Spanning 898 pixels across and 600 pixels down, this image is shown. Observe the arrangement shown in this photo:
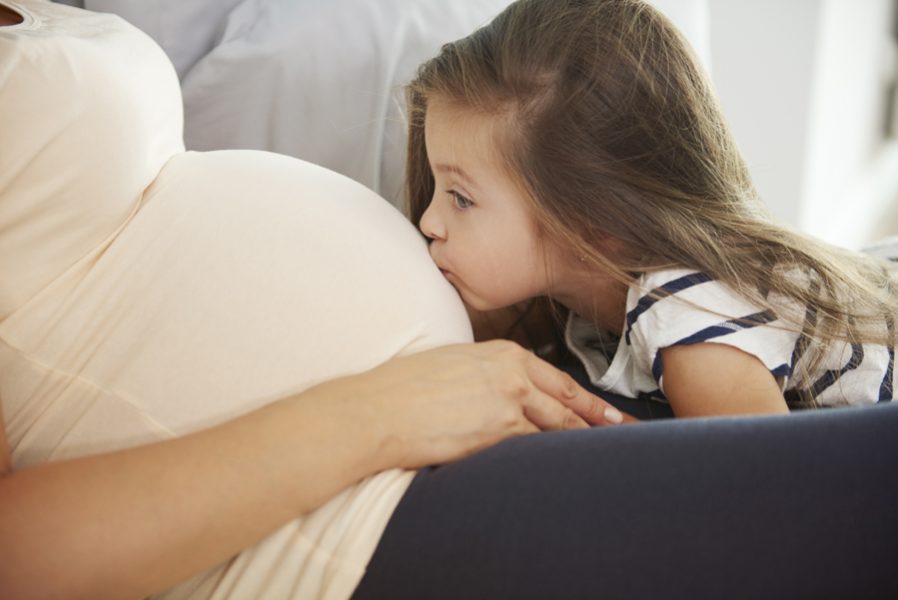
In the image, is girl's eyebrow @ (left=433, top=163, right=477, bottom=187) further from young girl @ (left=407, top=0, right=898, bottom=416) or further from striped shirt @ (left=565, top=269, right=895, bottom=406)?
striped shirt @ (left=565, top=269, right=895, bottom=406)

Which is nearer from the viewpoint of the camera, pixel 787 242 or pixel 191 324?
pixel 191 324

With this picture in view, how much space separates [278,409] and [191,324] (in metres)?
0.12

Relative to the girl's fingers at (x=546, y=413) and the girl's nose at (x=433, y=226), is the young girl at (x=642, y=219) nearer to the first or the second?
the girl's nose at (x=433, y=226)

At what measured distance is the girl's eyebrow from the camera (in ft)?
3.04

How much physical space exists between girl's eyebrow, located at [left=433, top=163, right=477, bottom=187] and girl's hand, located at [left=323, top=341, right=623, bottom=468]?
23cm

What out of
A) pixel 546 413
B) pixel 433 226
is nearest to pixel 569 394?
pixel 546 413

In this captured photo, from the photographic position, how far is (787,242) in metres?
0.89

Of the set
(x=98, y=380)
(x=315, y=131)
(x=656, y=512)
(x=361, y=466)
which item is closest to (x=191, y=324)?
(x=98, y=380)

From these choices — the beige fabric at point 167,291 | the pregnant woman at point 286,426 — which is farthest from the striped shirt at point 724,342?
the beige fabric at point 167,291

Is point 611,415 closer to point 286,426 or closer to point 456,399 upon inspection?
point 456,399

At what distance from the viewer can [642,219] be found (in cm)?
88

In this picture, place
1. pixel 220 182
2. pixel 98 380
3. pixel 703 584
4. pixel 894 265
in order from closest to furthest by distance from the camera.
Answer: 1. pixel 703 584
2. pixel 98 380
3. pixel 220 182
4. pixel 894 265

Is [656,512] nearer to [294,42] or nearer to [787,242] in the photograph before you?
[787,242]

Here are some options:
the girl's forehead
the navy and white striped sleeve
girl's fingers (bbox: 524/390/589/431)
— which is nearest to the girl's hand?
girl's fingers (bbox: 524/390/589/431)
